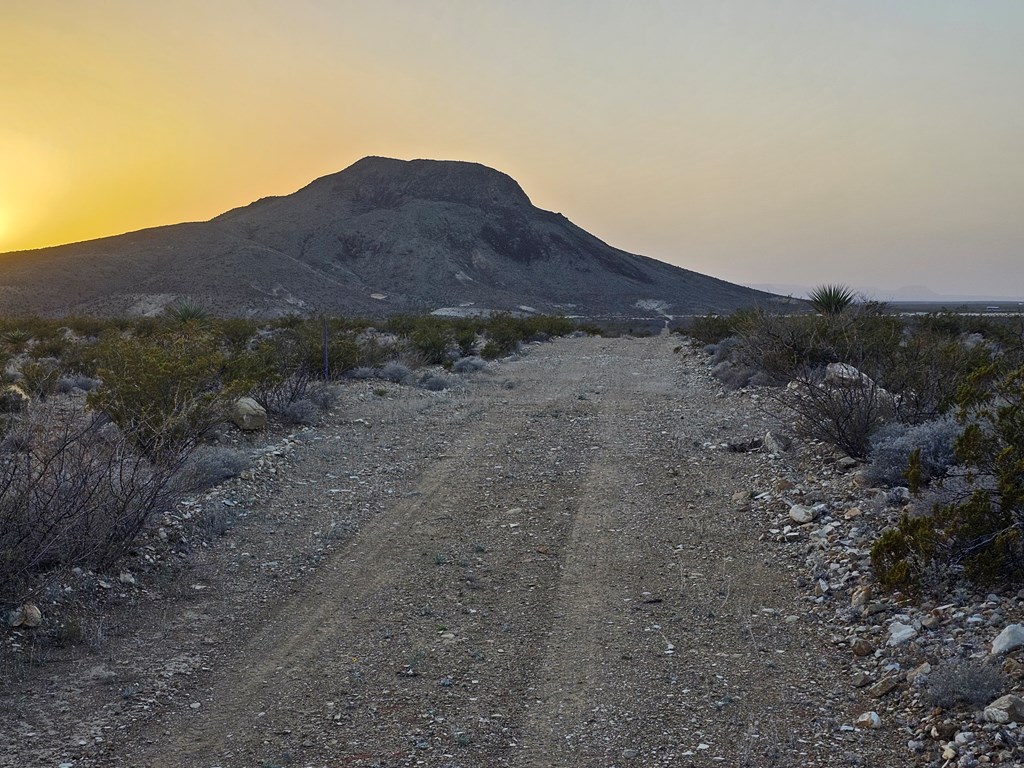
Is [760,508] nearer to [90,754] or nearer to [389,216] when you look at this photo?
[90,754]

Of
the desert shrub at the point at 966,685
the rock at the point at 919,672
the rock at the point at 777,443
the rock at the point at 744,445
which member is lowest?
the rock at the point at 919,672

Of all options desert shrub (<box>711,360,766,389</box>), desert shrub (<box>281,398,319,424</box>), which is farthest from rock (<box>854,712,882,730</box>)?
desert shrub (<box>711,360,766,389</box>)

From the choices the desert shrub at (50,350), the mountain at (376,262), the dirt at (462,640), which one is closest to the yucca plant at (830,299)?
the dirt at (462,640)

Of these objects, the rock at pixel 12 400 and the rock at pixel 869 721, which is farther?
the rock at pixel 12 400

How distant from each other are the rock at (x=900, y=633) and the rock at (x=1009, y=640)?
0.47m

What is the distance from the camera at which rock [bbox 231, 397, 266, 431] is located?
11.6 metres

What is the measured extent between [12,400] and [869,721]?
13172 mm

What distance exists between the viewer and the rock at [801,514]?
7.30 metres

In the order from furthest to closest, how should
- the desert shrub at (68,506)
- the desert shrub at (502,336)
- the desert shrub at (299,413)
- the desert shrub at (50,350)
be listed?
the desert shrub at (502,336)
the desert shrub at (50,350)
the desert shrub at (299,413)
the desert shrub at (68,506)

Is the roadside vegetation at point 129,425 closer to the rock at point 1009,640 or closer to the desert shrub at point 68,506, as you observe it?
the desert shrub at point 68,506

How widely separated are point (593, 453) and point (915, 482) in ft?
17.8

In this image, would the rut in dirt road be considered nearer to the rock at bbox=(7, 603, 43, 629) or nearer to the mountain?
the rock at bbox=(7, 603, 43, 629)

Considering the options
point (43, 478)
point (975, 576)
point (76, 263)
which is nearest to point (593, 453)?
point (975, 576)

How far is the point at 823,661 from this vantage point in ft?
15.9
